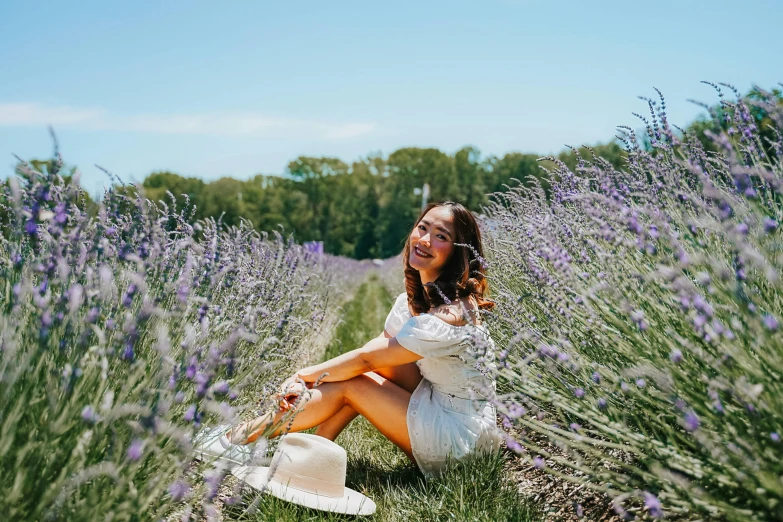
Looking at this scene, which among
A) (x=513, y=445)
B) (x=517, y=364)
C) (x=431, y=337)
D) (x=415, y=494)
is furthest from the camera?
(x=431, y=337)

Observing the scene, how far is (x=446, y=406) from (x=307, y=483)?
25.2 inches

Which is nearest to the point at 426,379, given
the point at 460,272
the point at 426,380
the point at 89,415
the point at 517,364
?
the point at 426,380

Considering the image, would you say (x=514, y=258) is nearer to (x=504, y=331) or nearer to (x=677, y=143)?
(x=504, y=331)

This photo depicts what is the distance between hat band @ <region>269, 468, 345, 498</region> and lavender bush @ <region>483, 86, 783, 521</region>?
0.76 m

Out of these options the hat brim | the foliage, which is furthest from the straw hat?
the foliage

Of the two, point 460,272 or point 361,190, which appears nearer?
point 460,272

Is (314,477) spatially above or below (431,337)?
below

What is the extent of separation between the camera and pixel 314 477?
82.6 inches

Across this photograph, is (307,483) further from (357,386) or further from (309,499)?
(357,386)

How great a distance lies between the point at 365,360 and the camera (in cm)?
245

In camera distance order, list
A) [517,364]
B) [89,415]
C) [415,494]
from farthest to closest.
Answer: [415,494] < [517,364] < [89,415]

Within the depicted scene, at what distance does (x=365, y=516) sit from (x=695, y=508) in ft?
3.91

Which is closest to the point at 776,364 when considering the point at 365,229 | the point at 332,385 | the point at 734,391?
the point at 734,391

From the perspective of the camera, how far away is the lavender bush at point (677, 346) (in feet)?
3.77
